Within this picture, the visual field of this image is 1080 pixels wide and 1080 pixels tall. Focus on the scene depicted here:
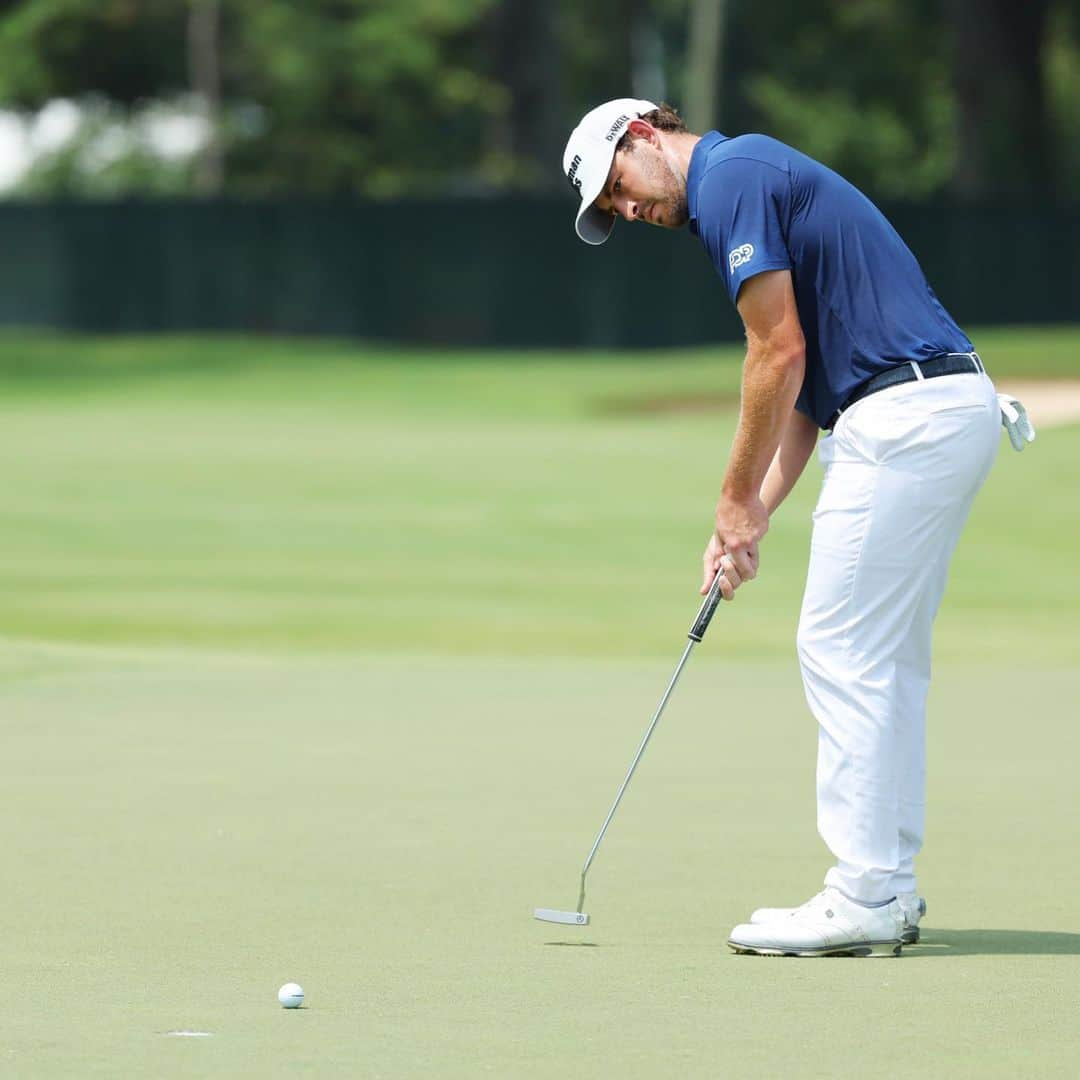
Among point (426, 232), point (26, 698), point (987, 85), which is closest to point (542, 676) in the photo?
point (26, 698)

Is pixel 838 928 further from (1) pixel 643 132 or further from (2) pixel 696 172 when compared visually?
(1) pixel 643 132

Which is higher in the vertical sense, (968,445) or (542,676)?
(968,445)

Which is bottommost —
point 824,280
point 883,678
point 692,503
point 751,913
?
point 692,503

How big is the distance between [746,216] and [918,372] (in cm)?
52

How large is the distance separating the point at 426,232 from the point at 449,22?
15644mm

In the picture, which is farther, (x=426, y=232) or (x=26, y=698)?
(x=426, y=232)

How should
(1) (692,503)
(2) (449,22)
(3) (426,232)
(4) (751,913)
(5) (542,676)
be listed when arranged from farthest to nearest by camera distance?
(2) (449,22) → (3) (426,232) → (1) (692,503) → (5) (542,676) → (4) (751,913)

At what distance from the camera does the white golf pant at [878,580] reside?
17.4ft

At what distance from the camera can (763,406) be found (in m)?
5.26

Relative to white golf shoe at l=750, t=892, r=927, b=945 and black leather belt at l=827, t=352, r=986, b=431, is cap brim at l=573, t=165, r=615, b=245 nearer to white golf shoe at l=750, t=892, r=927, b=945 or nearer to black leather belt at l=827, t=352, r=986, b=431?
black leather belt at l=827, t=352, r=986, b=431

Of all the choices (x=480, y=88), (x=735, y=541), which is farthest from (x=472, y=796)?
(x=480, y=88)

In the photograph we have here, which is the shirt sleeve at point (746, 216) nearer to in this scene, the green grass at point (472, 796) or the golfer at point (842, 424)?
the golfer at point (842, 424)

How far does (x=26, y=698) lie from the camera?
30.1 feet

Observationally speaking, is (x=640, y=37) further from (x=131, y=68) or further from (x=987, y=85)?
(x=987, y=85)
